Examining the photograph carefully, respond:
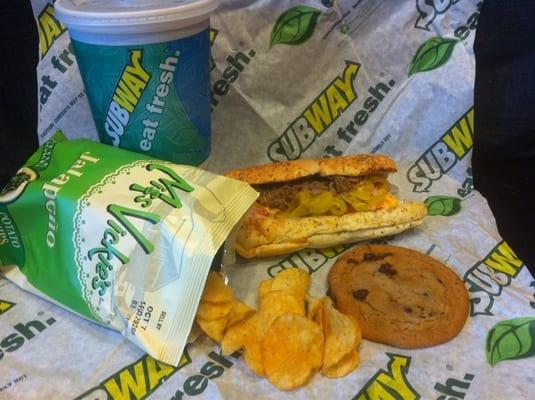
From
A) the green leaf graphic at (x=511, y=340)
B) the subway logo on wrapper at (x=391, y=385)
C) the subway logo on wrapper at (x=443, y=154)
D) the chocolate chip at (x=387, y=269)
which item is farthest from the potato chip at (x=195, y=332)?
the subway logo on wrapper at (x=443, y=154)

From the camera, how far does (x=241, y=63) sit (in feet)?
6.21

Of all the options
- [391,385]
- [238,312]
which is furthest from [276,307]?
[391,385]

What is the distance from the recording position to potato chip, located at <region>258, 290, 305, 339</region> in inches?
49.3

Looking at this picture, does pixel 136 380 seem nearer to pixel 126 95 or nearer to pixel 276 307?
pixel 276 307

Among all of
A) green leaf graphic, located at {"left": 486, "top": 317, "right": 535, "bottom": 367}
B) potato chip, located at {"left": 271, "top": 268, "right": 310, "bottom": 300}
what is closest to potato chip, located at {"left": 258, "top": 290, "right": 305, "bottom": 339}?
potato chip, located at {"left": 271, "top": 268, "right": 310, "bottom": 300}

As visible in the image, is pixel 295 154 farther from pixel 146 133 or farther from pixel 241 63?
pixel 146 133

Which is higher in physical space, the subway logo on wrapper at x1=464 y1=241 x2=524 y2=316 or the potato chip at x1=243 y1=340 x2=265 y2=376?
the potato chip at x1=243 y1=340 x2=265 y2=376

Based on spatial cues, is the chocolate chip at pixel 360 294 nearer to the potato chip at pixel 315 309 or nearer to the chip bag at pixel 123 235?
the potato chip at pixel 315 309

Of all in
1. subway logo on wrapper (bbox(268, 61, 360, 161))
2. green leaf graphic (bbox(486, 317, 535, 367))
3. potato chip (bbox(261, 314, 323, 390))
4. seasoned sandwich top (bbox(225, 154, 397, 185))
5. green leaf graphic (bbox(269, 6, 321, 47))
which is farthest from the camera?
subway logo on wrapper (bbox(268, 61, 360, 161))

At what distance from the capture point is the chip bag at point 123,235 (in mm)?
1199

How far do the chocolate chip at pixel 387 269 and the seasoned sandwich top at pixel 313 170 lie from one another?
33 cm

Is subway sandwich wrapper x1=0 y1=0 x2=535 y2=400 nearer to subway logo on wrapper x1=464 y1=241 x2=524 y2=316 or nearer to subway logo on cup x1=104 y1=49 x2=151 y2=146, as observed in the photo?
subway logo on wrapper x1=464 y1=241 x2=524 y2=316

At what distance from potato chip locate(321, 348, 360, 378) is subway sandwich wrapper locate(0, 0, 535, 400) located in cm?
2

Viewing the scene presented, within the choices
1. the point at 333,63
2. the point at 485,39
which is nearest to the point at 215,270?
the point at 333,63
